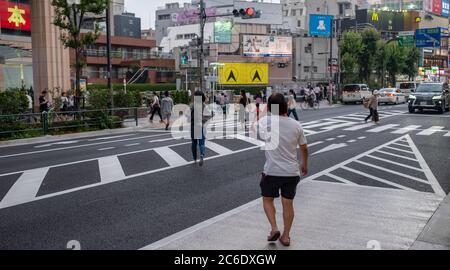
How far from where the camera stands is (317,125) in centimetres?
2427

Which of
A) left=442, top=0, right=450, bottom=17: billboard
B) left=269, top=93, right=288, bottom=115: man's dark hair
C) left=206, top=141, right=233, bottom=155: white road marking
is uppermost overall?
left=442, top=0, right=450, bottom=17: billboard

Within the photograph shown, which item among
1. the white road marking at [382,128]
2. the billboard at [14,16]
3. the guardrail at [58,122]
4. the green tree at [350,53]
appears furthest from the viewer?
the green tree at [350,53]

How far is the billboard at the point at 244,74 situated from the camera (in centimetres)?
5852

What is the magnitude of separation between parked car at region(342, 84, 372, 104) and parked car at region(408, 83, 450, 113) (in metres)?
12.6

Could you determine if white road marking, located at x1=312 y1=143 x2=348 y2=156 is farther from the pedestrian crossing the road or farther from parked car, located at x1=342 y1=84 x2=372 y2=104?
parked car, located at x1=342 y1=84 x2=372 y2=104

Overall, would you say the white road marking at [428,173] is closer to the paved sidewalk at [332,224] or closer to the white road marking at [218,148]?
the paved sidewalk at [332,224]

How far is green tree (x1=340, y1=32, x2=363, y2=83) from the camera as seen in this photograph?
5656 centimetres

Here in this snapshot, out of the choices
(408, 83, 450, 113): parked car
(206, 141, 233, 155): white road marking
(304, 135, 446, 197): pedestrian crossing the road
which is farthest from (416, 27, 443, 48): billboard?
(206, 141, 233, 155): white road marking

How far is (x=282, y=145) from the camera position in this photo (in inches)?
243

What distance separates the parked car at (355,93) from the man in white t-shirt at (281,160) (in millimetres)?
40997

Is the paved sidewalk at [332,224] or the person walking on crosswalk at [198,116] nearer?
the paved sidewalk at [332,224]

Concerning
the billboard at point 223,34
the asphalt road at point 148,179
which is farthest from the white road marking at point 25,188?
the billboard at point 223,34

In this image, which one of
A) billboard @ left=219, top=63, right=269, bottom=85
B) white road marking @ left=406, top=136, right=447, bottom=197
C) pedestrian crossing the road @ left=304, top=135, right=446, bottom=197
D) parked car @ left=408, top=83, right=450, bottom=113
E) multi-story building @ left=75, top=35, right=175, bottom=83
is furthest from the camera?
multi-story building @ left=75, top=35, right=175, bottom=83

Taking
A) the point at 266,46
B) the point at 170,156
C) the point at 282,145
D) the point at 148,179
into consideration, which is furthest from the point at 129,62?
the point at 282,145
